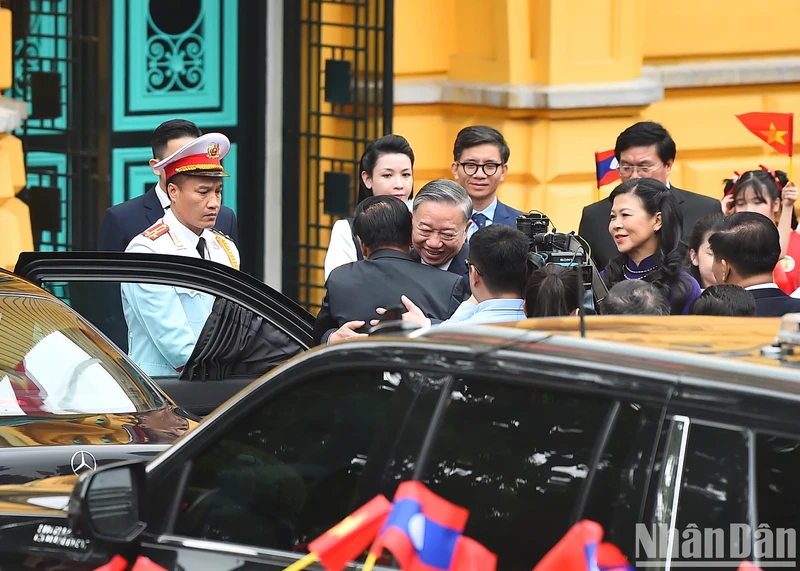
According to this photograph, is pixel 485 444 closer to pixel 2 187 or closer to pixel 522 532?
pixel 522 532

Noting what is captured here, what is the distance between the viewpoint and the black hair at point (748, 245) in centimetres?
500

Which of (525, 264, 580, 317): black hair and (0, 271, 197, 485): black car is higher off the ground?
(525, 264, 580, 317): black hair

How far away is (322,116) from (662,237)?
15.1ft

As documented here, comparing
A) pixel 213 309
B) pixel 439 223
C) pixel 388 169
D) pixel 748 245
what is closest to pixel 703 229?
pixel 748 245

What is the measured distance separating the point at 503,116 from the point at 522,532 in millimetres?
7342

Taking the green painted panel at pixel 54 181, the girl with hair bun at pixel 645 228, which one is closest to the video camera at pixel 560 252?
the girl with hair bun at pixel 645 228

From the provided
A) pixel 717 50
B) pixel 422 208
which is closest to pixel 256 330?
pixel 422 208

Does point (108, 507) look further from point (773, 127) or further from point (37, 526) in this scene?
point (773, 127)

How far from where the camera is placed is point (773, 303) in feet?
16.1

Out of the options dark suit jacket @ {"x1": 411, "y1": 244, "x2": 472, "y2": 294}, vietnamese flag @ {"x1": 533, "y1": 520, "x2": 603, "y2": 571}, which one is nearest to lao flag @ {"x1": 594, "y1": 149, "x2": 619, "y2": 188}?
dark suit jacket @ {"x1": 411, "y1": 244, "x2": 472, "y2": 294}

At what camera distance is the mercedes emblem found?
13.5 feet

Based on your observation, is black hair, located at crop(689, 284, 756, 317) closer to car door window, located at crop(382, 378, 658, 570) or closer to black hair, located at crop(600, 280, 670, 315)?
black hair, located at crop(600, 280, 670, 315)

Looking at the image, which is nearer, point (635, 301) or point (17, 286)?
point (635, 301)

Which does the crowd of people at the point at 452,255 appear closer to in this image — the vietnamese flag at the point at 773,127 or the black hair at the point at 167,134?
the black hair at the point at 167,134
